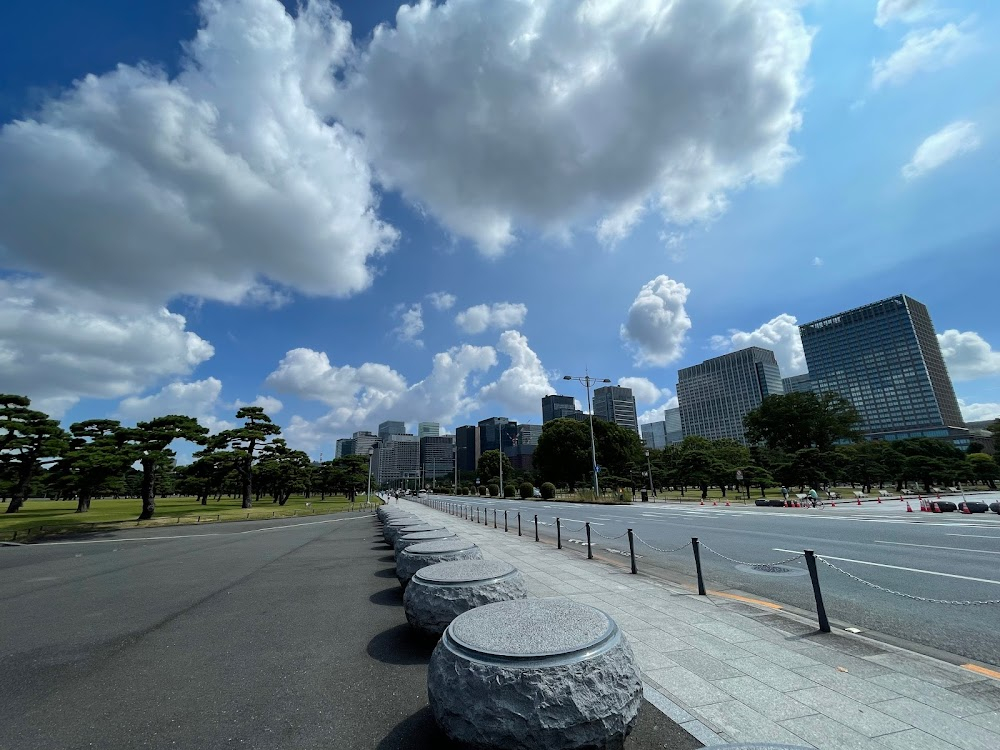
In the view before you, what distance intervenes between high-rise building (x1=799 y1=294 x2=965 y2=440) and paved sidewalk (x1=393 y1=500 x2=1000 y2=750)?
159378 millimetres

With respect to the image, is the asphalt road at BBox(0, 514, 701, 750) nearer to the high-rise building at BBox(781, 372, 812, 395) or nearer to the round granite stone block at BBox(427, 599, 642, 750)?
the round granite stone block at BBox(427, 599, 642, 750)

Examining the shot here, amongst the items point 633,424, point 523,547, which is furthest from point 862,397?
point 523,547

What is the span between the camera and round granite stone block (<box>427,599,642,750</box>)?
2.64 m

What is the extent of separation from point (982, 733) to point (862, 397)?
584ft

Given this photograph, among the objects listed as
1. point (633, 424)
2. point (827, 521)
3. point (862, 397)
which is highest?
point (862, 397)

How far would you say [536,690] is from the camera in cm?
270

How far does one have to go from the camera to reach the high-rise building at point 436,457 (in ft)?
522

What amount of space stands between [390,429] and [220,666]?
585ft

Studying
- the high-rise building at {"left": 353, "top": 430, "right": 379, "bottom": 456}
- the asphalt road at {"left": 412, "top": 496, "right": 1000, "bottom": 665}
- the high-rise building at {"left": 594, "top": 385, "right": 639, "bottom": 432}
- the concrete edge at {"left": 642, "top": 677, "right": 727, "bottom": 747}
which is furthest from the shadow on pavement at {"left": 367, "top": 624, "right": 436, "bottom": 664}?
the high-rise building at {"left": 353, "top": 430, "right": 379, "bottom": 456}

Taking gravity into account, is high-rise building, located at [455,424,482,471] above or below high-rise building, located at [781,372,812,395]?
below

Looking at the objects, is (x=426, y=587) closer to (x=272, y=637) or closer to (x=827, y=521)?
(x=272, y=637)

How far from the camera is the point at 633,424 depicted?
11556 centimetres

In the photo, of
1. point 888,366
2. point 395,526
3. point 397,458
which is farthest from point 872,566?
point 888,366

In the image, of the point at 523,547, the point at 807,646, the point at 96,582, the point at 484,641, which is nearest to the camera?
the point at 484,641
